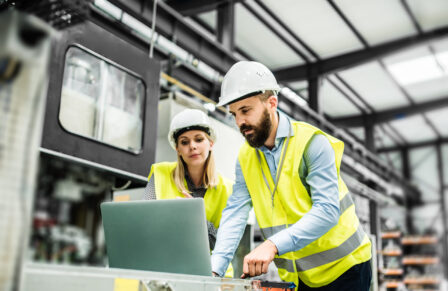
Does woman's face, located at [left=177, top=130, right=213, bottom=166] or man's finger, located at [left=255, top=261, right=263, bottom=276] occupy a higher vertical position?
woman's face, located at [left=177, top=130, right=213, bottom=166]

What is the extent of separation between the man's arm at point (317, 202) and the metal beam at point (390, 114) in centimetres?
778

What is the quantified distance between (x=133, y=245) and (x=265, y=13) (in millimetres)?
4966

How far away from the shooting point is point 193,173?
7.04 ft

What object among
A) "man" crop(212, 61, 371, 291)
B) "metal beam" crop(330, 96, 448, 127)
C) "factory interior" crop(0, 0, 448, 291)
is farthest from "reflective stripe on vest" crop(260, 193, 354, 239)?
"metal beam" crop(330, 96, 448, 127)

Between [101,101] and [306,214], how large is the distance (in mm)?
1447

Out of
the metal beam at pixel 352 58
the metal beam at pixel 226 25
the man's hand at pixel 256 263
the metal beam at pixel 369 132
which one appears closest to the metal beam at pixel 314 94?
the metal beam at pixel 352 58

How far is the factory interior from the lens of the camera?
0.44m

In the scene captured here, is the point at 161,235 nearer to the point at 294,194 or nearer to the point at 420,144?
the point at 294,194

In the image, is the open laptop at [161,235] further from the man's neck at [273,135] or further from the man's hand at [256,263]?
the man's neck at [273,135]

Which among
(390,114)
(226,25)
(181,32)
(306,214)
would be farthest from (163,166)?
(390,114)

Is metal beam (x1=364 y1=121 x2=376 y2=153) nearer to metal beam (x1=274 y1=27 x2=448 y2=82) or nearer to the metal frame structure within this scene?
the metal frame structure

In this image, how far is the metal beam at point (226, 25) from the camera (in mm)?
4684

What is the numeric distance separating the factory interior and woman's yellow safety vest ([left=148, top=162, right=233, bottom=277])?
42 centimetres

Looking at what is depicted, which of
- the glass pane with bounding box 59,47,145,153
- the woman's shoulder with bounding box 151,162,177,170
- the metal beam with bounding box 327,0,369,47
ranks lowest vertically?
the woman's shoulder with bounding box 151,162,177,170
